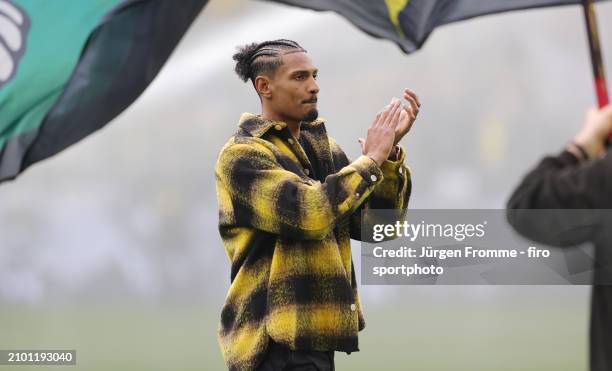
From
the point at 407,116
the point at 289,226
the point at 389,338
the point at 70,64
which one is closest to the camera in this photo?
the point at 289,226

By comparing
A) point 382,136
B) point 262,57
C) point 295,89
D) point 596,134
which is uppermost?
point 262,57

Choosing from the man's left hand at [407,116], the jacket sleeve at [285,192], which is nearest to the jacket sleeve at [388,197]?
the man's left hand at [407,116]

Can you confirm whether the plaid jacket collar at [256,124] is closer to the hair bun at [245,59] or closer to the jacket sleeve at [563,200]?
the hair bun at [245,59]

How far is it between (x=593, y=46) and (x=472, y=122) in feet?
Result: 15.3

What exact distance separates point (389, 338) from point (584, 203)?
4727 millimetres

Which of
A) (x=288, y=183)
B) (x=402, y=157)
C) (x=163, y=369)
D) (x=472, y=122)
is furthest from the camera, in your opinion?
(x=472, y=122)

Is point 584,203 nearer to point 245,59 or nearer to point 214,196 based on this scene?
point 245,59

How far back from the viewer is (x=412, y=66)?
22.8 feet

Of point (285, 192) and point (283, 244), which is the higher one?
point (285, 192)

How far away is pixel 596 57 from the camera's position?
2.36m

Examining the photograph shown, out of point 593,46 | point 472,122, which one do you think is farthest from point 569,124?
point 593,46

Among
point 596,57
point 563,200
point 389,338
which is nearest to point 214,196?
point 389,338

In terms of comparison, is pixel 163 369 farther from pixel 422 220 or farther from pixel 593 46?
pixel 593 46

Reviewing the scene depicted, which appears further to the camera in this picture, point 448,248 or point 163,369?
point 163,369
